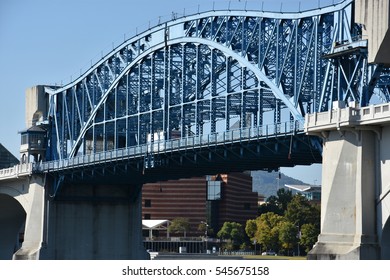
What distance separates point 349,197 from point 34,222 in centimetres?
6399

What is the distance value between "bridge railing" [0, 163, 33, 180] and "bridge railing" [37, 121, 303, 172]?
1616 mm

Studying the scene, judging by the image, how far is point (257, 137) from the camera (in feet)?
347

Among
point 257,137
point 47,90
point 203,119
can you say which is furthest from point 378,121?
point 47,90

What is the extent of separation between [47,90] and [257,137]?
55.6 metres

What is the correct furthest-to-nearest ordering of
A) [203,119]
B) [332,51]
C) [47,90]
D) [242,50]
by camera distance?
[47,90] < [203,119] < [242,50] < [332,51]

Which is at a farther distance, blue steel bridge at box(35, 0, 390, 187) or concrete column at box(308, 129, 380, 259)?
blue steel bridge at box(35, 0, 390, 187)

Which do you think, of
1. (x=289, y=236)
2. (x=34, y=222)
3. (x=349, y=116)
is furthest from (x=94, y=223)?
(x=349, y=116)

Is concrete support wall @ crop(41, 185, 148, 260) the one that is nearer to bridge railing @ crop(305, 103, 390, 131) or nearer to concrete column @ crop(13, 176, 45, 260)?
concrete column @ crop(13, 176, 45, 260)

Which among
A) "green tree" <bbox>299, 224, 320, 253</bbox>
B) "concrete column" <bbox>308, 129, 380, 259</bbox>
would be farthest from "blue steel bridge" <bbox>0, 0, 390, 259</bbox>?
"green tree" <bbox>299, 224, 320, 253</bbox>

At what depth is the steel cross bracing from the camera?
100375 millimetres

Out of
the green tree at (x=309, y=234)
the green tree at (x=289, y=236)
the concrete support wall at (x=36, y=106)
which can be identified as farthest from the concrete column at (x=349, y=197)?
the green tree at (x=289, y=236)

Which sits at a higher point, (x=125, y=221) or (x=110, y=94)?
(x=110, y=94)

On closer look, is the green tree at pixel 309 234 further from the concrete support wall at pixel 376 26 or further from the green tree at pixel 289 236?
the concrete support wall at pixel 376 26
